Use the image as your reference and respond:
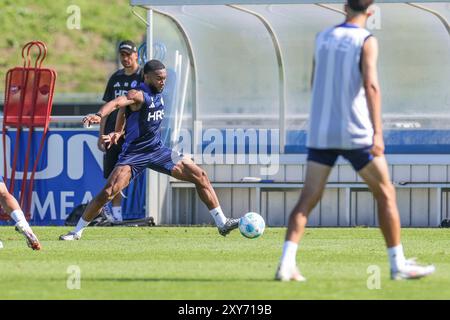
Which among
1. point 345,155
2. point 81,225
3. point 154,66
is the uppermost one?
point 154,66

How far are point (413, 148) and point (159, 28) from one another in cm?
425

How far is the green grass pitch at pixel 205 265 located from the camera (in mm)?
9812

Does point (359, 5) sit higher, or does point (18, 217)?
point (359, 5)

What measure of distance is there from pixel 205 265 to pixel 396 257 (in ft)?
7.34

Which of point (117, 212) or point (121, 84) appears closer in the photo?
point (121, 84)

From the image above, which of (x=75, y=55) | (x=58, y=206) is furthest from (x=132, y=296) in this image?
(x=75, y=55)

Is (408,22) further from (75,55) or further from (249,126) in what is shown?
(75,55)

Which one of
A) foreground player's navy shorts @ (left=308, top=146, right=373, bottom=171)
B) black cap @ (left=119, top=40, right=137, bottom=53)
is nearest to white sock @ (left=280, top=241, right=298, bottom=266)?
foreground player's navy shorts @ (left=308, top=146, right=373, bottom=171)

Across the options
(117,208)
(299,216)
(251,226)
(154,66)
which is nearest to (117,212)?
(117,208)

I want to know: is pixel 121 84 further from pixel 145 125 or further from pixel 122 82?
pixel 145 125

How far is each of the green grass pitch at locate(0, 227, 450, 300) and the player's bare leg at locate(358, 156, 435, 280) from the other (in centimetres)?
12

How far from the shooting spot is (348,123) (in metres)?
10.3

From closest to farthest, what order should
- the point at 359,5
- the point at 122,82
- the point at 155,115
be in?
the point at 359,5, the point at 155,115, the point at 122,82

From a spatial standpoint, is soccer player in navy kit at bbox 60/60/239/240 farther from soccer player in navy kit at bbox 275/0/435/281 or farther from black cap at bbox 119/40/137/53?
soccer player in navy kit at bbox 275/0/435/281
